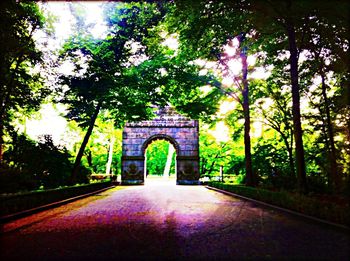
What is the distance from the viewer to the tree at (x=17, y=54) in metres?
10.8

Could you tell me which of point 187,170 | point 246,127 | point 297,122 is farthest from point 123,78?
point 187,170

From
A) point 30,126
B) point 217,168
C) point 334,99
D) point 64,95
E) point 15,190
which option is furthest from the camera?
point 217,168

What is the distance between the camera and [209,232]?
242 inches

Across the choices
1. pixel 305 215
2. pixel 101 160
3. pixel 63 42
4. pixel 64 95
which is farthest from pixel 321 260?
pixel 101 160

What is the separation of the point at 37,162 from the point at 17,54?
20.4ft

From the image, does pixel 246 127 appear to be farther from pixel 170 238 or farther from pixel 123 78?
pixel 170 238

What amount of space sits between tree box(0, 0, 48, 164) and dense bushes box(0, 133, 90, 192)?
2.59 ft

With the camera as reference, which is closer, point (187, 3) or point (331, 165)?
point (331, 165)

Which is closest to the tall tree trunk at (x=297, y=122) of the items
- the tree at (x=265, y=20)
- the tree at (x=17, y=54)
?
the tree at (x=265, y=20)

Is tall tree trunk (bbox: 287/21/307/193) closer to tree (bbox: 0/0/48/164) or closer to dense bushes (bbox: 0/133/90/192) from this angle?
tree (bbox: 0/0/48/164)

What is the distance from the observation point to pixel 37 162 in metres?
13.3

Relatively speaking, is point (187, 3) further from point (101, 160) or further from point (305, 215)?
point (101, 160)

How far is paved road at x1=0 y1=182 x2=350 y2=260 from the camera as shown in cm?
459

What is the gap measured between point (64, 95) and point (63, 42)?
3.52 m
